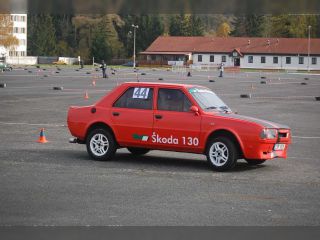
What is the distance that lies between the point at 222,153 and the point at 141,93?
91.6 inches

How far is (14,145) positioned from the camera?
17531 millimetres

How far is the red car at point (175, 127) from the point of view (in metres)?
13.9

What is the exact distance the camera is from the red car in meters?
13.9

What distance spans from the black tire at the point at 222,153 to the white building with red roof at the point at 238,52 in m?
121

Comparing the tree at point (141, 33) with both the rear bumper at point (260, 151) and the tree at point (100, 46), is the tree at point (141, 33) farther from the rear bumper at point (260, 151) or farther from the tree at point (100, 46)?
the rear bumper at point (260, 151)

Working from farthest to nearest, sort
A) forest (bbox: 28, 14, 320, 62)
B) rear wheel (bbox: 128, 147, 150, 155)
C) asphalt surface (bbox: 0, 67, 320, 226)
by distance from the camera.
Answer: forest (bbox: 28, 14, 320, 62) < rear wheel (bbox: 128, 147, 150, 155) < asphalt surface (bbox: 0, 67, 320, 226)

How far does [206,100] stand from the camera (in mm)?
14914

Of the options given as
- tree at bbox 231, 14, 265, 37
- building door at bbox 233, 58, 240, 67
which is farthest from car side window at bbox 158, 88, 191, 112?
tree at bbox 231, 14, 265, 37

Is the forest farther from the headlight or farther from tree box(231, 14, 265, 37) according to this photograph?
the headlight

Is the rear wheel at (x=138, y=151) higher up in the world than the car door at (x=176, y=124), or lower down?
lower down

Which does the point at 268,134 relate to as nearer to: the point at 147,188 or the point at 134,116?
the point at 134,116

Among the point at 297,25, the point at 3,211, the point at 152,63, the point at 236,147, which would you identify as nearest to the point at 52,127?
the point at 236,147

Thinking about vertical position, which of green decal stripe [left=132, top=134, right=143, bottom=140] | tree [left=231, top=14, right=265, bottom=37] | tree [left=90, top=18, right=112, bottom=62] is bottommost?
green decal stripe [left=132, top=134, right=143, bottom=140]

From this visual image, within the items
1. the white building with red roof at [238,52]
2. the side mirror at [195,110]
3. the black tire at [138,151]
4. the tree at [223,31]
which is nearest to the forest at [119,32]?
the white building with red roof at [238,52]
